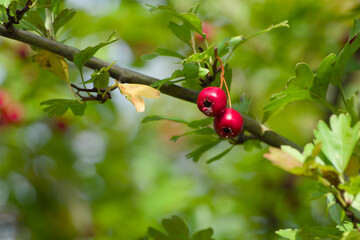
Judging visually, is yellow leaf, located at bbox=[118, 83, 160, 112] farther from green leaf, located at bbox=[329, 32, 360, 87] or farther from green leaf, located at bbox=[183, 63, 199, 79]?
green leaf, located at bbox=[329, 32, 360, 87]

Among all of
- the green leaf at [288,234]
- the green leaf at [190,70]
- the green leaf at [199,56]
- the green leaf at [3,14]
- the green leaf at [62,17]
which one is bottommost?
the green leaf at [288,234]

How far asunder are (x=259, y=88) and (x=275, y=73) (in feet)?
0.51

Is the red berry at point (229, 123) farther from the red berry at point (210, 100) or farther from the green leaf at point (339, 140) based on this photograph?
the green leaf at point (339, 140)

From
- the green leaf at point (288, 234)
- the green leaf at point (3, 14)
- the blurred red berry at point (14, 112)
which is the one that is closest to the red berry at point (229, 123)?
the green leaf at point (288, 234)

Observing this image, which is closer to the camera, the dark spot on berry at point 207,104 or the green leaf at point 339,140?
the green leaf at point 339,140

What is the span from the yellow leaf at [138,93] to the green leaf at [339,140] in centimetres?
28

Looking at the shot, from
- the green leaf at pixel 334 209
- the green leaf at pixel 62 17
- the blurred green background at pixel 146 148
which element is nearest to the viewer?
the green leaf at pixel 334 209

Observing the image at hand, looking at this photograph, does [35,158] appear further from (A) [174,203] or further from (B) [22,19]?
(B) [22,19]

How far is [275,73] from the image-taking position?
2076mm

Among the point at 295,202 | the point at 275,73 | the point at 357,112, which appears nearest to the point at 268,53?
the point at 275,73

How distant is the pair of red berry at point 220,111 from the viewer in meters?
0.84

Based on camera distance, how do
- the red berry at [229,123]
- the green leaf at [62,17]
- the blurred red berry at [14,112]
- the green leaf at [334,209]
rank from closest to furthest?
the green leaf at [334,209] → the red berry at [229,123] → the green leaf at [62,17] → the blurred red berry at [14,112]

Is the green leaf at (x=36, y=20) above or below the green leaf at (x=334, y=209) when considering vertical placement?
above

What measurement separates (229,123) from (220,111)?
4 centimetres
